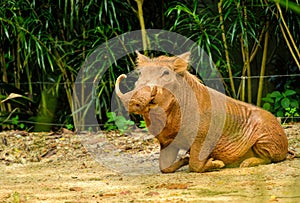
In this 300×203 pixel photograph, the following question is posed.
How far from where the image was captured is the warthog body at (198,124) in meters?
3.73

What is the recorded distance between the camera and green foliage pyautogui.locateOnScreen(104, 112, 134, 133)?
640 cm

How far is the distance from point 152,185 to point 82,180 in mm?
642

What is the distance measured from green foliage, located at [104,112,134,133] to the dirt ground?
0.67 m

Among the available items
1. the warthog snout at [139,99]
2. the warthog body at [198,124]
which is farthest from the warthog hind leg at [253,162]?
the warthog snout at [139,99]

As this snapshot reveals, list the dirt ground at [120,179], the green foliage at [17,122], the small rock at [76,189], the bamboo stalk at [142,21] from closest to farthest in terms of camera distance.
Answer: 1. the dirt ground at [120,179]
2. the small rock at [76,189]
3. the bamboo stalk at [142,21]
4. the green foliage at [17,122]

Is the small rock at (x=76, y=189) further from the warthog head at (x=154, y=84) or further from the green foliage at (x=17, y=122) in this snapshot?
the green foliage at (x=17, y=122)

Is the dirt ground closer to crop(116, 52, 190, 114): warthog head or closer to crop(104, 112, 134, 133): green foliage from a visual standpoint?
crop(116, 52, 190, 114): warthog head

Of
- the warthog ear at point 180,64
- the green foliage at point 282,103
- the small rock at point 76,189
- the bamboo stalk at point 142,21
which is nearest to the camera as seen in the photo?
the small rock at point 76,189

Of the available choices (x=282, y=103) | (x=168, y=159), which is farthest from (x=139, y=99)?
(x=282, y=103)

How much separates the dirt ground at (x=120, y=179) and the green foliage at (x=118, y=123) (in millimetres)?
668

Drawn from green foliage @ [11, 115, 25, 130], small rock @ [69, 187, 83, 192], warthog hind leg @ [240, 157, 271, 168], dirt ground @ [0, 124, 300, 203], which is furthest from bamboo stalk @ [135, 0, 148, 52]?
small rock @ [69, 187, 83, 192]

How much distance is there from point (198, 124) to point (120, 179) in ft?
2.05

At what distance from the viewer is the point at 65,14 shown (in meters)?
6.57

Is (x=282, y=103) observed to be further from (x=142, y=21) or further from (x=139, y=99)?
(x=139, y=99)
